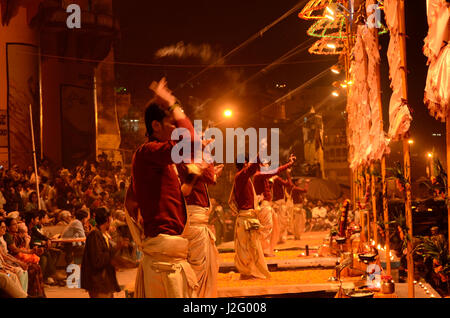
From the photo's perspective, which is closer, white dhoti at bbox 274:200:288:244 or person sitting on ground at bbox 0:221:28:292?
person sitting on ground at bbox 0:221:28:292

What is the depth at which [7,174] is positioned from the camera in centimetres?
1327

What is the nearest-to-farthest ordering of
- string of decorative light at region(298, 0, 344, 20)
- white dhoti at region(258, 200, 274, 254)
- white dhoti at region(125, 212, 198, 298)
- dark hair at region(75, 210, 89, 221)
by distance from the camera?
white dhoti at region(125, 212, 198, 298) → dark hair at region(75, 210, 89, 221) → white dhoti at region(258, 200, 274, 254) → string of decorative light at region(298, 0, 344, 20)

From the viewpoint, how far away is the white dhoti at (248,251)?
11.1 meters

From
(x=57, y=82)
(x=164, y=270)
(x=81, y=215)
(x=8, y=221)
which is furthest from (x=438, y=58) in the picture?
(x=57, y=82)

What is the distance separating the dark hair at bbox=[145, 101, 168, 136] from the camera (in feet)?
16.4

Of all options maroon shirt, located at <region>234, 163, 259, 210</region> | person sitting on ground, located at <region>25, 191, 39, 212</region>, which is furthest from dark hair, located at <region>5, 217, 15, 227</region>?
maroon shirt, located at <region>234, 163, 259, 210</region>

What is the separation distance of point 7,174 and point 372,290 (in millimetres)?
8012

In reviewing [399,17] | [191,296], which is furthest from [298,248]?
[191,296]

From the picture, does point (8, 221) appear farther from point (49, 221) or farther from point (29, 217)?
point (49, 221)

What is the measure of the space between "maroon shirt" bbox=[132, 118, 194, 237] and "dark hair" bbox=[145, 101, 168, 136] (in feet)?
0.58

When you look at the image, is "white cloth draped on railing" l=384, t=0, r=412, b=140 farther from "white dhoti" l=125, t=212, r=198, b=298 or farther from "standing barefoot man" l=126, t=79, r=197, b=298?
"white dhoti" l=125, t=212, r=198, b=298

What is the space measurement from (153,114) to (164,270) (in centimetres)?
110

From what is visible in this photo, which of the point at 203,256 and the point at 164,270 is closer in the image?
the point at 164,270

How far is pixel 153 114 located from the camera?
5.04 metres
